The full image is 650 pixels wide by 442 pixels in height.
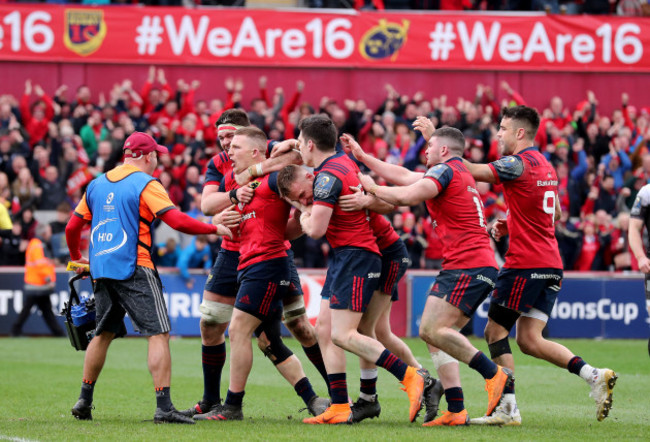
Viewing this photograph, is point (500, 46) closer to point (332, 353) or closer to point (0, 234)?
point (0, 234)

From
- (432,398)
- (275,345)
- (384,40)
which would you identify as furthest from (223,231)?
(384,40)

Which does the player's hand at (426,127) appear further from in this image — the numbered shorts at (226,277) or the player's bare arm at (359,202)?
the numbered shorts at (226,277)

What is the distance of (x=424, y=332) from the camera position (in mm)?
8375

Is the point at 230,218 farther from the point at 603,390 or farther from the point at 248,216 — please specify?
the point at 603,390

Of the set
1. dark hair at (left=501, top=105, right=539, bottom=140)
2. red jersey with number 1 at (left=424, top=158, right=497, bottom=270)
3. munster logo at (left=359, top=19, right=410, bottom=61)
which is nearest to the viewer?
red jersey with number 1 at (left=424, top=158, right=497, bottom=270)

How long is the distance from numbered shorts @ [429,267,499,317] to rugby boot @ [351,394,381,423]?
3.93ft

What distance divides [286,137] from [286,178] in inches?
471

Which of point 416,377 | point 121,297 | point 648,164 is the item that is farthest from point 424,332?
point 648,164

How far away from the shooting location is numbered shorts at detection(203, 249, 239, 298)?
9172 millimetres

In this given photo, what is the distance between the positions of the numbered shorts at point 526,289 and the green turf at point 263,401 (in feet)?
3.32

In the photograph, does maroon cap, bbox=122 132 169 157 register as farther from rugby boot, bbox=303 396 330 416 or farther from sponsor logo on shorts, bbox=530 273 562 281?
sponsor logo on shorts, bbox=530 273 562 281

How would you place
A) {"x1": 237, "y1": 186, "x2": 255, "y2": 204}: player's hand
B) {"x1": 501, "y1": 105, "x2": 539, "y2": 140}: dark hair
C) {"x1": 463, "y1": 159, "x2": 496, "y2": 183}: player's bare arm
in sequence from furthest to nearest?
{"x1": 501, "y1": 105, "x2": 539, "y2": 140}: dark hair < {"x1": 237, "y1": 186, "x2": 255, "y2": 204}: player's hand < {"x1": 463, "y1": 159, "x2": 496, "y2": 183}: player's bare arm

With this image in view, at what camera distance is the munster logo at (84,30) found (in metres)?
21.7

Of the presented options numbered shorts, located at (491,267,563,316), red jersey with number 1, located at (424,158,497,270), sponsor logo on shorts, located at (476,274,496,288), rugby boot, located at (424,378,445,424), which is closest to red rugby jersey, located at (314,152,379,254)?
red jersey with number 1, located at (424,158,497,270)
